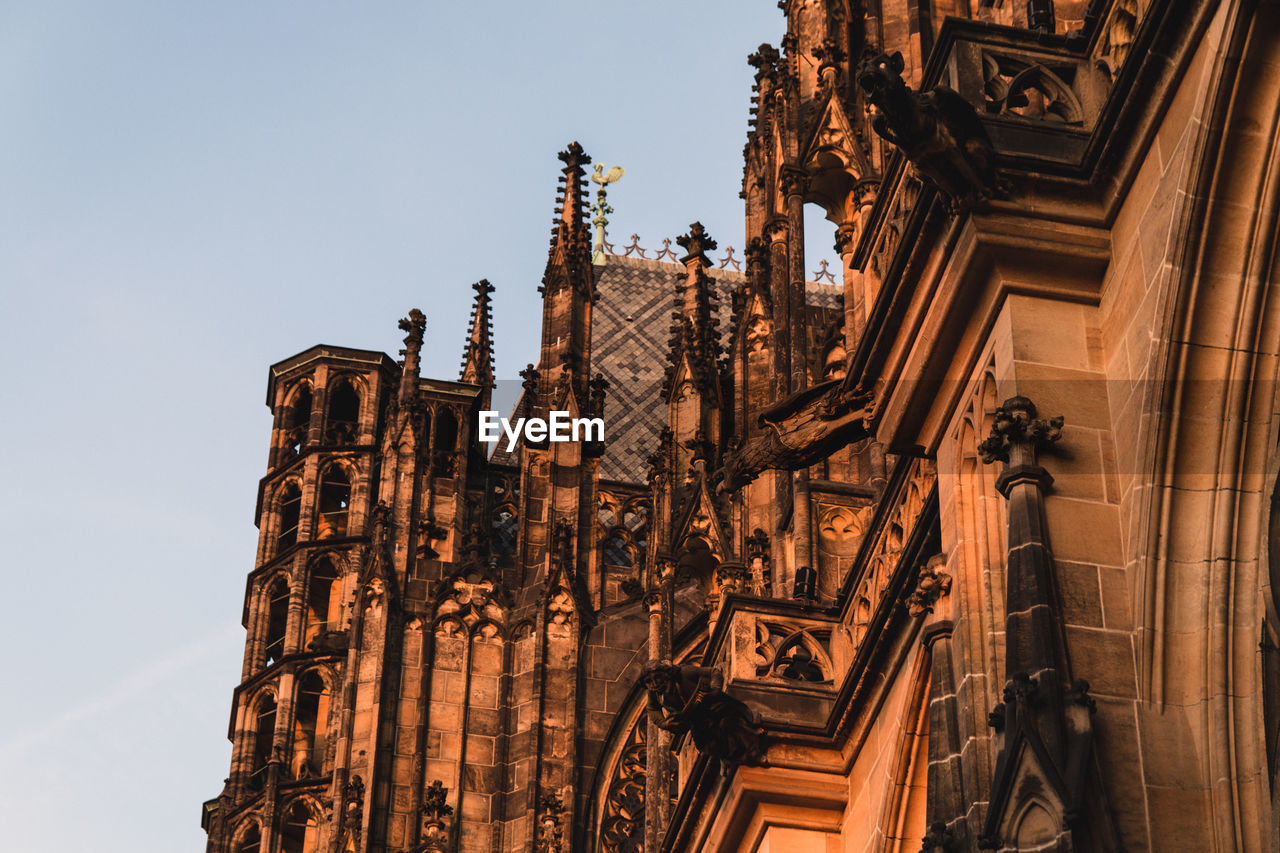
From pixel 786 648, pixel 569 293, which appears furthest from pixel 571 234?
pixel 786 648

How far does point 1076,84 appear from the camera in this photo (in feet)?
35.0

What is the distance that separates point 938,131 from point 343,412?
2477 cm

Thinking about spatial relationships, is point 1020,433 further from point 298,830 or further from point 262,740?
point 262,740

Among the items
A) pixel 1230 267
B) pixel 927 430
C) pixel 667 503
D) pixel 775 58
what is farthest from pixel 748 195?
pixel 1230 267

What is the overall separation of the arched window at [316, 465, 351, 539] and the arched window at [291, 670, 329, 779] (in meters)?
2.28

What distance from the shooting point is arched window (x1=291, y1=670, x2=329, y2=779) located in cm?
3055

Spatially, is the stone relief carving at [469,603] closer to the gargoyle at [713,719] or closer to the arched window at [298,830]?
the arched window at [298,830]

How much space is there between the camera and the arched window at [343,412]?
33750 millimetres

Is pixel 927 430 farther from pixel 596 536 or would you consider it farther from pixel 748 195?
pixel 596 536

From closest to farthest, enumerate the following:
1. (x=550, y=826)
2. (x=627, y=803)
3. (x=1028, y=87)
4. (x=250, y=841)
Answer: (x=1028, y=87), (x=550, y=826), (x=627, y=803), (x=250, y=841)

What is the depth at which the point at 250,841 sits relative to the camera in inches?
1178

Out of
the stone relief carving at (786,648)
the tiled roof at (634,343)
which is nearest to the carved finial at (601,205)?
the tiled roof at (634,343)

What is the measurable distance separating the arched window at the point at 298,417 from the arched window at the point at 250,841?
19.3 feet

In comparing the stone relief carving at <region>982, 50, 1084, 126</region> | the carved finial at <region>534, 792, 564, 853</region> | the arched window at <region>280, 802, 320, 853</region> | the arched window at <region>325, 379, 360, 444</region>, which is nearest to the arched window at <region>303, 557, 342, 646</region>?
the arched window at <region>325, 379, 360, 444</region>
